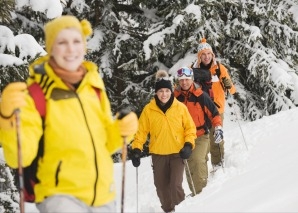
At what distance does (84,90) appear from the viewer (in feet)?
10.2

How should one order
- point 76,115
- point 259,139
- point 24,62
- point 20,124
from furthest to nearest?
point 259,139, point 24,62, point 76,115, point 20,124

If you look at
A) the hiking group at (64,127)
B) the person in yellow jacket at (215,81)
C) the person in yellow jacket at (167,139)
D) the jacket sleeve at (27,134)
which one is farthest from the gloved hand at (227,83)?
the jacket sleeve at (27,134)

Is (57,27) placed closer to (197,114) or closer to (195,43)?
(197,114)

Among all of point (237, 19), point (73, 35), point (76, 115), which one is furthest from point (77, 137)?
point (237, 19)

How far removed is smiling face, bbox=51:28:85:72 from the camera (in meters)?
3.06

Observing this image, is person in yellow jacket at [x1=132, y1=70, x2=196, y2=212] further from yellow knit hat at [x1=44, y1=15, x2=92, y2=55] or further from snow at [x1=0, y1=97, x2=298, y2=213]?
yellow knit hat at [x1=44, y1=15, x2=92, y2=55]

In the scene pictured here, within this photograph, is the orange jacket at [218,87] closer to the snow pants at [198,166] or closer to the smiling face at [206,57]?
the smiling face at [206,57]

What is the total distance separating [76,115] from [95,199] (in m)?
0.58

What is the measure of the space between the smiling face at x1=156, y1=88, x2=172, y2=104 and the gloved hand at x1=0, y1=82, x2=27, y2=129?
3.64 meters

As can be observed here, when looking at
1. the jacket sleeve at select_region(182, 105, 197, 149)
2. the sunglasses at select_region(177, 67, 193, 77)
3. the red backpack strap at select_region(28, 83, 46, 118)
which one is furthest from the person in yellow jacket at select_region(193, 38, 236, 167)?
the red backpack strap at select_region(28, 83, 46, 118)

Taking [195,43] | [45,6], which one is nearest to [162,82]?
[45,6]

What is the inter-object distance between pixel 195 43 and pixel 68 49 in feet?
30.2

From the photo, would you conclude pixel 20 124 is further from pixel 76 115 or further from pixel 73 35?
pixel 73 35

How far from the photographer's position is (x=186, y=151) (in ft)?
20.2
